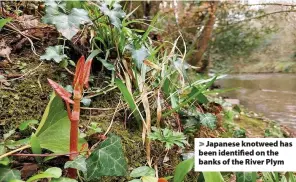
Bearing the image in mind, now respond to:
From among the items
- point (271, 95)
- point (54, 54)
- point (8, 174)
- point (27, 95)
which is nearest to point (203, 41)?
point (271, 95)

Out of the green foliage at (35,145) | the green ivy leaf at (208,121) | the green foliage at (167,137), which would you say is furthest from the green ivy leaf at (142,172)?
the green ivy leaf at (208,121)

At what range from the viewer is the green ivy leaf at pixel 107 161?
1.99 feet

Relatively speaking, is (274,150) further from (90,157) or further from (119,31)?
(119,31)

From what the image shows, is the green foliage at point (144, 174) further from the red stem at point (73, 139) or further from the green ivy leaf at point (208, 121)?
the green ivy leaf at point (208, 121)

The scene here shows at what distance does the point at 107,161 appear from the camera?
614 mm

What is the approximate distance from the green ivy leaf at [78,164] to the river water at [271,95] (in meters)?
0.60

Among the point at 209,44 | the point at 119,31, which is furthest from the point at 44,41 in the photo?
the point at 209,44

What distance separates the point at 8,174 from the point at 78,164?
136 mm

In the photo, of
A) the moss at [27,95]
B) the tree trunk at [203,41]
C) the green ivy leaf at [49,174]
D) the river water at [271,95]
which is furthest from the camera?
the tree trunk at [203,41]

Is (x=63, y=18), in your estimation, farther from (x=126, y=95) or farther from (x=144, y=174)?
(x=144, y=174)

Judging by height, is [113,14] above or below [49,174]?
above

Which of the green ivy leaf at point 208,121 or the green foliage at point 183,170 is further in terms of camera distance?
the green ivy leaf at point 208,121

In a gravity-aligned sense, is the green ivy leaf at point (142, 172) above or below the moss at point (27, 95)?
below

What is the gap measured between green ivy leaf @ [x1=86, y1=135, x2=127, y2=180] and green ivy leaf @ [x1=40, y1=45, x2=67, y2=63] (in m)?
0.41
